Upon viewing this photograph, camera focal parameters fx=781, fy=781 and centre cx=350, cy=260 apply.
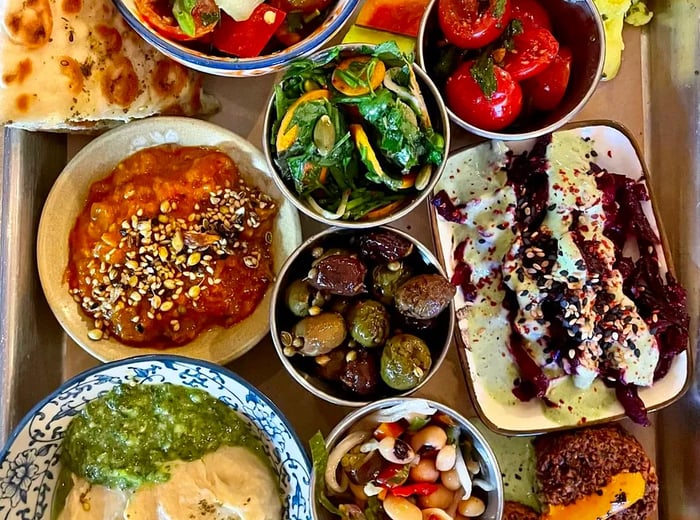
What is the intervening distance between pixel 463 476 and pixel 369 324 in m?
0.46

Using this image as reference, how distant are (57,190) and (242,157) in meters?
0.49

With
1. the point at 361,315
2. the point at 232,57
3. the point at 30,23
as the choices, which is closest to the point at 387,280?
the point at 361,315

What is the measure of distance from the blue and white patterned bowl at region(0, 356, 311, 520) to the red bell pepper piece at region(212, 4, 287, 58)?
75cm

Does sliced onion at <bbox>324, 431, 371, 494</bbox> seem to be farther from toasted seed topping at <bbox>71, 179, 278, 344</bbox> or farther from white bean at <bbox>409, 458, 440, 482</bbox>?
toasted seed topping at <bbox>71, 179, 278, 344</bbox>

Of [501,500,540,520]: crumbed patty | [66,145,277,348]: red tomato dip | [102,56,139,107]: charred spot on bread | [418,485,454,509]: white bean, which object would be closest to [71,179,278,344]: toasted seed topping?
[66,145,277,348]: red tomato dip

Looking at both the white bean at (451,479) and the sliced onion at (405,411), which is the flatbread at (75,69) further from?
the white bean at (451,479)

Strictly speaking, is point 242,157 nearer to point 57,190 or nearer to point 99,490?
point 57,190

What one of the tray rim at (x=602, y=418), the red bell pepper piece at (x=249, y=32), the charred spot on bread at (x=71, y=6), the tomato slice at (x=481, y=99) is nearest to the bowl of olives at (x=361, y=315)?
the tray rim at (x=602, y=418)

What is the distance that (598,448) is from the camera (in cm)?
215

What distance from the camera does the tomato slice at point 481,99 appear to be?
2.01 metres

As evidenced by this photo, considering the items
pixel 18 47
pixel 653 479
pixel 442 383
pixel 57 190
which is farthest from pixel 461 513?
pixel 18 47

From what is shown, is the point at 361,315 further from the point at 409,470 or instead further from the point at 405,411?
the point at 409,470

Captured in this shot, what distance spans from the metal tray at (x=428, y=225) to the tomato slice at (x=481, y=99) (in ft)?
0.73

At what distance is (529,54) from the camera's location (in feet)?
6.67
